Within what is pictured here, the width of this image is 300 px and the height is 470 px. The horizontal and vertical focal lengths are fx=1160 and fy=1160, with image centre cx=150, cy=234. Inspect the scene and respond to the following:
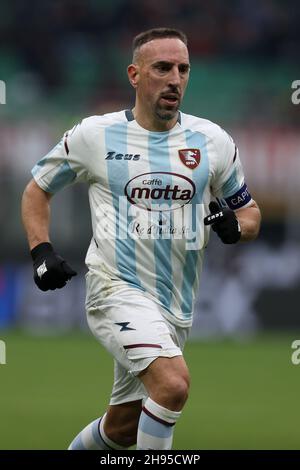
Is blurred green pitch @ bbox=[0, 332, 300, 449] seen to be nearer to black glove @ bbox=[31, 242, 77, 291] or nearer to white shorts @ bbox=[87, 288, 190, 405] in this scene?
white shorts @ bbox=[87, 288, 190, 405]

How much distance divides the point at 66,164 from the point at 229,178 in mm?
918

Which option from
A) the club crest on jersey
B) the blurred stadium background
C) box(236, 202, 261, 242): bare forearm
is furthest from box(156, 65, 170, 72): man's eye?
the blurred stadium background

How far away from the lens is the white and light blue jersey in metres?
6.30

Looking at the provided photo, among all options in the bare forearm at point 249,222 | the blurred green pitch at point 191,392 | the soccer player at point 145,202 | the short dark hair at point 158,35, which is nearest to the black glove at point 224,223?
the soccer player at point 145,202

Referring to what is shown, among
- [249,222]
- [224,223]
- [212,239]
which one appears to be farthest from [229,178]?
[212,239]

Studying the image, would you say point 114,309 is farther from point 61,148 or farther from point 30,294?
point 30,294

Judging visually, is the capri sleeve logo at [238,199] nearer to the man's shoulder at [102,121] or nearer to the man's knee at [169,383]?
the man's shoulder at [102,121]

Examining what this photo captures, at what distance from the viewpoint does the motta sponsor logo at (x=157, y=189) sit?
6.29 meters

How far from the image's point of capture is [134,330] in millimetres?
6016

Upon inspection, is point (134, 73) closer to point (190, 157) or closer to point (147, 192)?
point (190, 157)

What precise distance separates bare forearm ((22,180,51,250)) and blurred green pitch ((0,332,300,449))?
80.3 inches

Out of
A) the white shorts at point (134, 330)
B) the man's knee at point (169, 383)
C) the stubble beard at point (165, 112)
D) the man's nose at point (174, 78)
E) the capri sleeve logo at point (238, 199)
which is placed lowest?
the man's knee at point (169, 383)

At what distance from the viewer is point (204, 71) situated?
20953 mm

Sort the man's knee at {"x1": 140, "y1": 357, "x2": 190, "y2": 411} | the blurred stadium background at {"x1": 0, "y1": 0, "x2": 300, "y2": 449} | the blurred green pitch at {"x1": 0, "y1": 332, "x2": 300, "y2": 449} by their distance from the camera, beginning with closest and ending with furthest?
the man's knee at {"x1": 140, "y1": 357, "x2": 190, "y2": 411} < the blurred green pitch at {"x1": 0, "y1": 332, "x2": 300, "y2": 449} < the blurred stadium background at {"x1": 0, "y1": 0, "x2": 300, "y2": 449}
